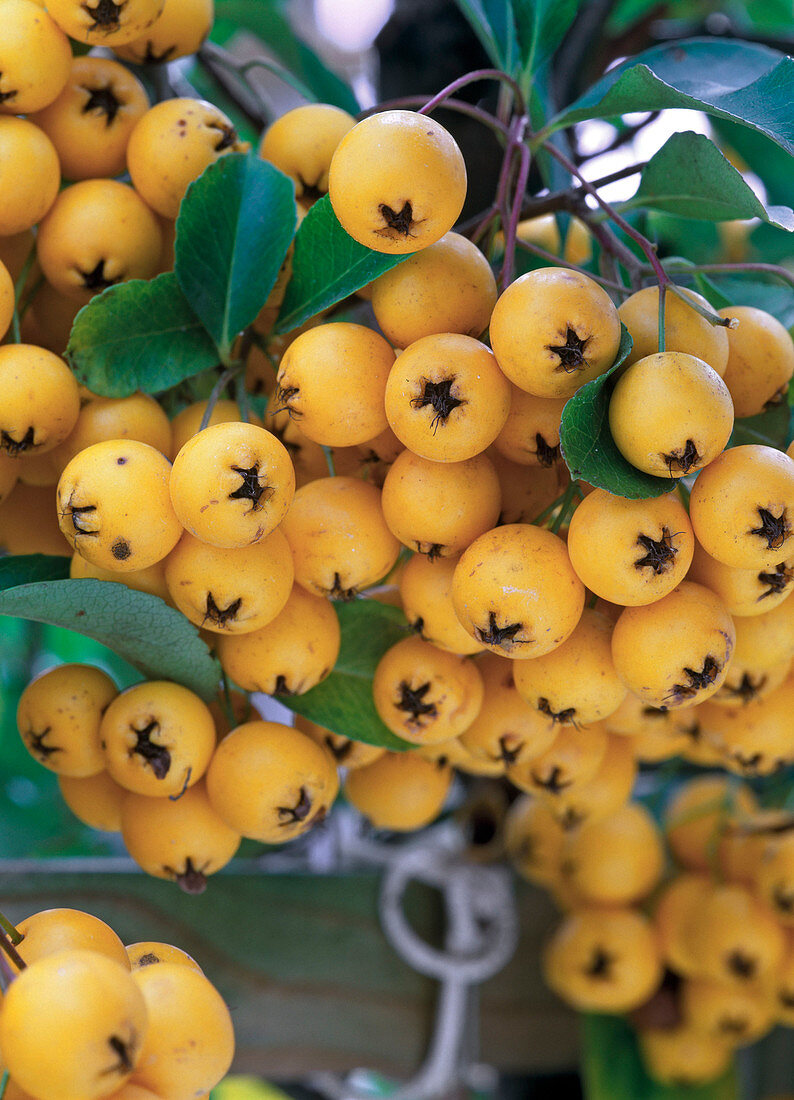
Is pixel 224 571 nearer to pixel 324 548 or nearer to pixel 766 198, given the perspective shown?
pixel 324 548

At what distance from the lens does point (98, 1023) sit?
41 centimetres

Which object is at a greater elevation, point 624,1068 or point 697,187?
point 697,187

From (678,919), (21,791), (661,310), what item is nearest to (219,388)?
(661,310)

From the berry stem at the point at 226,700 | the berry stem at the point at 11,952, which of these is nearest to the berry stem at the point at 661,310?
the berry stem at the point at 226,700

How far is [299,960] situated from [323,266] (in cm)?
71

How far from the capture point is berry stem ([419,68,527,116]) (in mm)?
614

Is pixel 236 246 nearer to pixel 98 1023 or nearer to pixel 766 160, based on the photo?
pixel 98 1023

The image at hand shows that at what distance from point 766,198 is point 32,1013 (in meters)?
1.21

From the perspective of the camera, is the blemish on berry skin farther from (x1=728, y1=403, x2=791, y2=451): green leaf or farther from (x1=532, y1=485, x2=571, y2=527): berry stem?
(x1=728, y1=403, x2=791, y2=451): green leaf

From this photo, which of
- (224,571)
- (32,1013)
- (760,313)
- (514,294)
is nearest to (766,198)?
(760,313)

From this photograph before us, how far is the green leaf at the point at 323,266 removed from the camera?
61 centimetres

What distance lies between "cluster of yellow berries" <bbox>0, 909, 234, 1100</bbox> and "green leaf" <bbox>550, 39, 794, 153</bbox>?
562 millimetres

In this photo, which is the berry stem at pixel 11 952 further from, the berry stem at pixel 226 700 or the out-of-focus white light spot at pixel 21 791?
the out-of-focus white light spot at pixel 21 791

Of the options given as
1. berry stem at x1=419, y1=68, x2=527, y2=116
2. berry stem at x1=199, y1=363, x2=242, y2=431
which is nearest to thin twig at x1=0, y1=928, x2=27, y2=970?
berry stem at x1=199, y1=363, x2=242, y2=431
